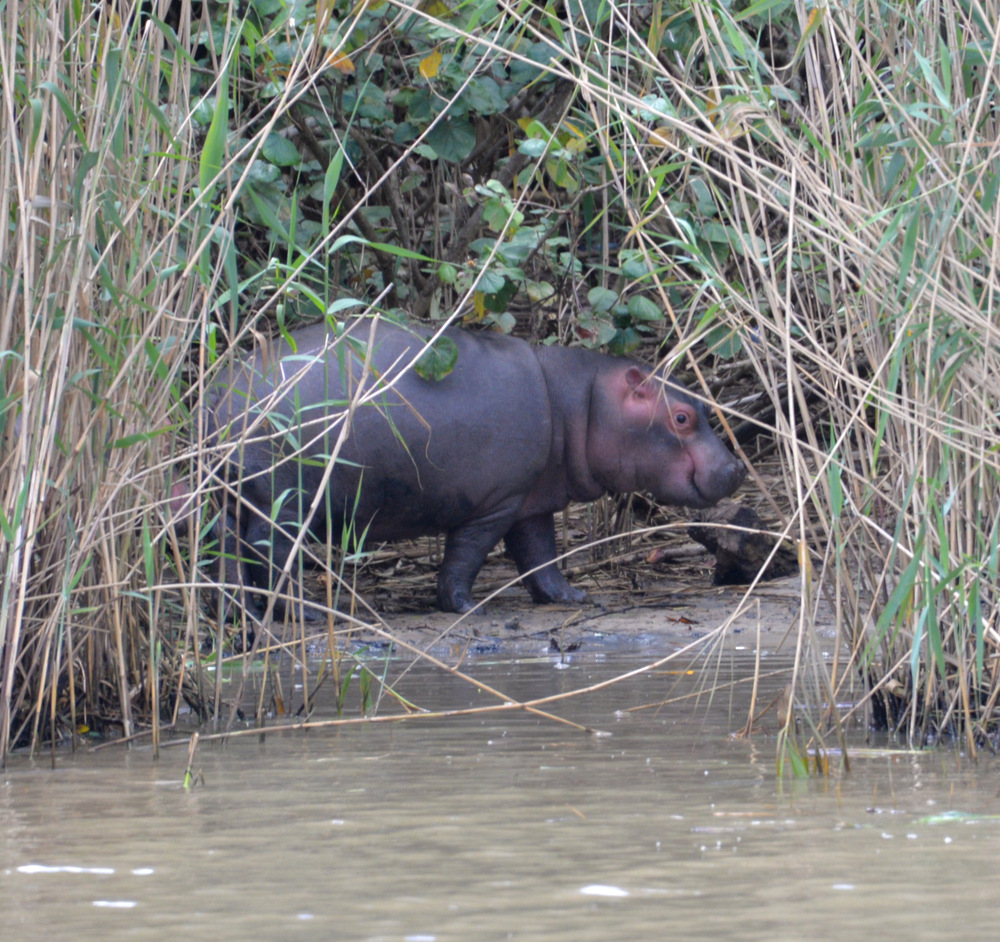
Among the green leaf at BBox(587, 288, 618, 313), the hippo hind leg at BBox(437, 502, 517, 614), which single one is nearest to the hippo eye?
the green leaf at BBox(587, 288, 618, 313)

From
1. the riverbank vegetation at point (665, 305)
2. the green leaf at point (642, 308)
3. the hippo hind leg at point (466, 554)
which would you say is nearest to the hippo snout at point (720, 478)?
the hippo hind leg at point (466, 554)

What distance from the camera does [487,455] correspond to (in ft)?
18.2

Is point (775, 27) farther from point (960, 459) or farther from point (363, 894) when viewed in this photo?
point (363, 894)

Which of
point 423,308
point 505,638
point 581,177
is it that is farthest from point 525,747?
point 423,308

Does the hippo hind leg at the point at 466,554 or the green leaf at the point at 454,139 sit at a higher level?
the green leaf at the point at 454,139

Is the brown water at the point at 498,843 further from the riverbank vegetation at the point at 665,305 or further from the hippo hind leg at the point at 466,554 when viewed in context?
the hippo hind leg at the point at 466,554

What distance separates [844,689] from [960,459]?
1.16 metres

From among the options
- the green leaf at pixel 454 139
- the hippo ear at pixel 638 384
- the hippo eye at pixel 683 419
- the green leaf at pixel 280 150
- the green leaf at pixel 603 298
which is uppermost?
the green leaf at pixel 454 139

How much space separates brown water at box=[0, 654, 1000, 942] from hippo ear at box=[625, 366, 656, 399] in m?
3.22

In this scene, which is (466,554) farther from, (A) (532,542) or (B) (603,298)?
(B) (603,298)

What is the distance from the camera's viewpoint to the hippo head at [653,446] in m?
5.81

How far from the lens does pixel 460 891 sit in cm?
150

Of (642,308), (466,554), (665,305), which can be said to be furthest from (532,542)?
(665,305)

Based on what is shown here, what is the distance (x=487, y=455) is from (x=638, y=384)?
0.74 meters
